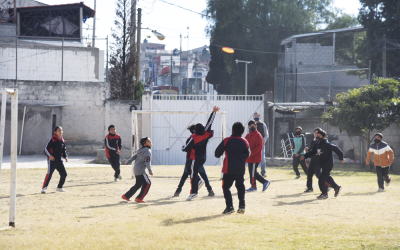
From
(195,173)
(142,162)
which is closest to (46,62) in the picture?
(142,162)

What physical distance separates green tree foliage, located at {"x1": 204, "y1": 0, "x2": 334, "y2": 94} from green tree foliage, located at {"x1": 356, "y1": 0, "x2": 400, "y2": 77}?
9.71 meters

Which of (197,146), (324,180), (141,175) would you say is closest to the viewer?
(141,175)

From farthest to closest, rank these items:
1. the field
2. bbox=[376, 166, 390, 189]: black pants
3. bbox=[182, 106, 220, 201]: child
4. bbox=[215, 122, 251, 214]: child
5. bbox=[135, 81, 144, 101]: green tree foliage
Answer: bbox=[135, 81, 144, 101]: green tree foliage < bbox=[376, 166, 390, 189]: black pants < bbox=[182, 106, 220, 201]: child < bbox=[215, 122, 251, 214]: child < the field

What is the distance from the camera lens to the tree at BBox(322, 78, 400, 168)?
16.3 metres

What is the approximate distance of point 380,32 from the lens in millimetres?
29078

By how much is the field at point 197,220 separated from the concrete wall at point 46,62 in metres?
16.6

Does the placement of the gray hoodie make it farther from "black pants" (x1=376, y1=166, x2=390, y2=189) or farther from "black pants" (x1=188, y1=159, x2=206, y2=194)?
"black pants" (x1=376, y1=166, x2=390, y2=189)

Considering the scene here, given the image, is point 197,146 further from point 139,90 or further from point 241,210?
point 139,90

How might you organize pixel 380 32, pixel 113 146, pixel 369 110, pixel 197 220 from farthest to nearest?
pixel 380 32 → pixel 369 110 → pixel 113 146 → pixel 197 220

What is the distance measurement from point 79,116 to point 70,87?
1.44 meters

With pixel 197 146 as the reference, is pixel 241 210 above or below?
below

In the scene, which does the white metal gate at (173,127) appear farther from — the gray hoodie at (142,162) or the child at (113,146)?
the gray hoodie at (142,162)

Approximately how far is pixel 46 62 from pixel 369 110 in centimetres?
1884

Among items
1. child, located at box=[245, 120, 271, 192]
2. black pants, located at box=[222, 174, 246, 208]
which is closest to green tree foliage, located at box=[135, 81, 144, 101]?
child, located at box=[245, 120, 271, 192]
